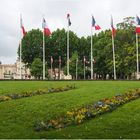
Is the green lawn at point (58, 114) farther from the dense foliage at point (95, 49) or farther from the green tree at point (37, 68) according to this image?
the green tree at point (37, 68)

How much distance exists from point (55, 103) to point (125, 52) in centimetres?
6231

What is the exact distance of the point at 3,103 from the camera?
2039 centimetres

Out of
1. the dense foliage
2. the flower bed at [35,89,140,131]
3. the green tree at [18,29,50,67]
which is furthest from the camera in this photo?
the green tree at [18,29,50,67]

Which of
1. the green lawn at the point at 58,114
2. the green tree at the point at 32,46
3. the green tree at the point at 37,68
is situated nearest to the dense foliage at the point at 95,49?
the green tree at the point at 32,46

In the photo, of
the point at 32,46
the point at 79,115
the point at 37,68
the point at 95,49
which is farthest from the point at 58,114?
the point at 37,68

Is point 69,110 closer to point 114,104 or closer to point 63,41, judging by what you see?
point 114,104

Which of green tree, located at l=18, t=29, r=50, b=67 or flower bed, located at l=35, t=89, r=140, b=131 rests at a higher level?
green tree, located at l=18, t=29, r=50, b=67

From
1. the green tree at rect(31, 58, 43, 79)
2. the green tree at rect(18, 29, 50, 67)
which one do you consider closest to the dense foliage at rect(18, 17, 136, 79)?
the green tree at rect(18, 29, 50, 67)

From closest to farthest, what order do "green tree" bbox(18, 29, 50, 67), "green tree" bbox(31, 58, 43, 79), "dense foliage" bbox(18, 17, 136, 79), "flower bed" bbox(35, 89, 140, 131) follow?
"flower bed" bbox(35, 89, 140, 131) < "dense foliage" bbox(18, 17, 136, 79) < "green tree" bbox(31, 58, 43, 79) < "green tree" bbox(18, 29, 50, 67)

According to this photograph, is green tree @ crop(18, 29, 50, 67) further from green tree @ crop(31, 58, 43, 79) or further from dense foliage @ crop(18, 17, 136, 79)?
green tree @ crop(31, 58, 43, 79)

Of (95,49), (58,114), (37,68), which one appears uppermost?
(95,49)

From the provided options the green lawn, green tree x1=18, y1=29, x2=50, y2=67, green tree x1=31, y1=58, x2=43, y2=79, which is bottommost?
the green lawn

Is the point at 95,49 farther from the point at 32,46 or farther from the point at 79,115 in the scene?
the point at 79,115

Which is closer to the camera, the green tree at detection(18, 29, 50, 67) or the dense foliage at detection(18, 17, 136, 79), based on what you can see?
the dense foliage at detection(18, 17, 136, 79)
